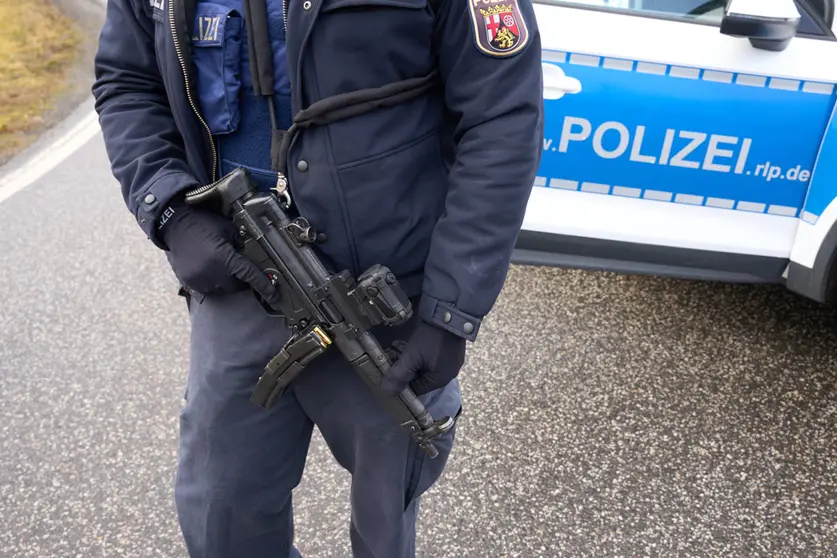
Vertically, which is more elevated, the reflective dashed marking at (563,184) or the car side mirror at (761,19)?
the car side mirror at (761,19)

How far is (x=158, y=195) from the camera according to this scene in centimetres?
131

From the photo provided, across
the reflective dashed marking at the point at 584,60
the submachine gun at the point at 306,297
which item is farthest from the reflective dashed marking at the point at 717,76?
the submachine gun at the point at 306,297

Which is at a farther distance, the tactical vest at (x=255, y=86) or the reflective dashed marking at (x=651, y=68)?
the reflective dashed marking at (x=651, y=68)

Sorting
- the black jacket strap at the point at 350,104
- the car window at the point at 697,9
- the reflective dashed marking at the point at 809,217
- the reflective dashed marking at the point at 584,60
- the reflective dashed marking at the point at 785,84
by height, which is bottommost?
the reflective dashed marking at the point at 809,217

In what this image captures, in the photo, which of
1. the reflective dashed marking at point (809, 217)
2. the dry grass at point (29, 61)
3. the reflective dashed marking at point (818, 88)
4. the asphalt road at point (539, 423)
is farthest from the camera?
the dry grass at point (29, 61)

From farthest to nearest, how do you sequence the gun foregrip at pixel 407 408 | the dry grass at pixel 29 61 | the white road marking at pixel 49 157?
the dry grass at pixel 29 61 → the white road marking at pixel 49 157 → the gun foregrip at pixel 407 408

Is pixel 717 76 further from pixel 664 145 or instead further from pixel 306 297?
pixel 306 297

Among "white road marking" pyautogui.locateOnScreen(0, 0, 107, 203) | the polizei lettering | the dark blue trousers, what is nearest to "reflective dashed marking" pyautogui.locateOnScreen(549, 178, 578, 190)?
the polizei lettering

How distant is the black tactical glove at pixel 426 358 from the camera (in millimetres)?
1317

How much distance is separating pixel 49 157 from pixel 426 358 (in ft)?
13.9

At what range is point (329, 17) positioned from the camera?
46.9 inches

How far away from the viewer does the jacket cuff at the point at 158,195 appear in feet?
4.28

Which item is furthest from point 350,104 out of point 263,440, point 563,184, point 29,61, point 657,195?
point 29,61

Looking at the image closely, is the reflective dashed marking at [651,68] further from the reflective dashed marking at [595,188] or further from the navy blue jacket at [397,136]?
the navy blue jacket at [397,136]
